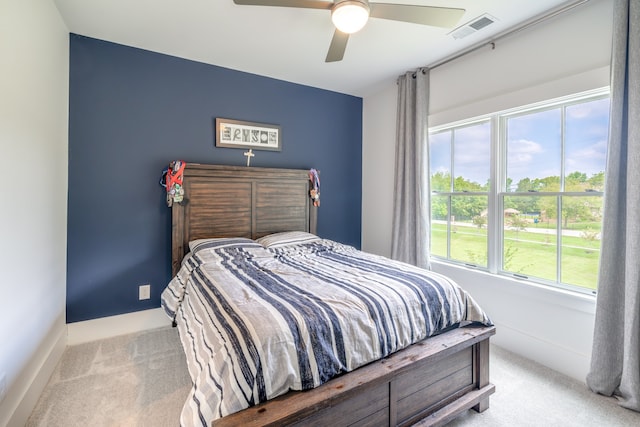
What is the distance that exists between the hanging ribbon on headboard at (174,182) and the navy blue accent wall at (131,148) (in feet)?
0.54

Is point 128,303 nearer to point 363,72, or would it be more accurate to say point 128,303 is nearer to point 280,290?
point 280,290

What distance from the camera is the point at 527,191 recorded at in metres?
2.59

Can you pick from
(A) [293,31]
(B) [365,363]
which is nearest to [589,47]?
(A) [293,31]

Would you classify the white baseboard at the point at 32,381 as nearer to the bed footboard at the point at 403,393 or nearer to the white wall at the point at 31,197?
the white wall at the point at 31,197

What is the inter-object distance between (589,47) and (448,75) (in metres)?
1.15

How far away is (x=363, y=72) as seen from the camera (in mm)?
3369

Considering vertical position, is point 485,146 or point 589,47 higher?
point 589,47

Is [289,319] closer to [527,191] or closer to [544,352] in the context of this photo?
[544,352]

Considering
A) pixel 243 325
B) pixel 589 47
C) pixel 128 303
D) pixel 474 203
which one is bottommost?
pixel 128 303

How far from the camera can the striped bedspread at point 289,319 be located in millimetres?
1192

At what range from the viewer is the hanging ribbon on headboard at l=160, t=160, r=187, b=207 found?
2.84 m

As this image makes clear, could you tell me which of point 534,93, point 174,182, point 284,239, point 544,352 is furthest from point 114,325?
point 534,93

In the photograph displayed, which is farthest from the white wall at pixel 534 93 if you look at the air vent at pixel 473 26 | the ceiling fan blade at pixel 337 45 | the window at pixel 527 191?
the ceiling fan blade at pixel 337 45

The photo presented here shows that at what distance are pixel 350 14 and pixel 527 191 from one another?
6.81 feet
